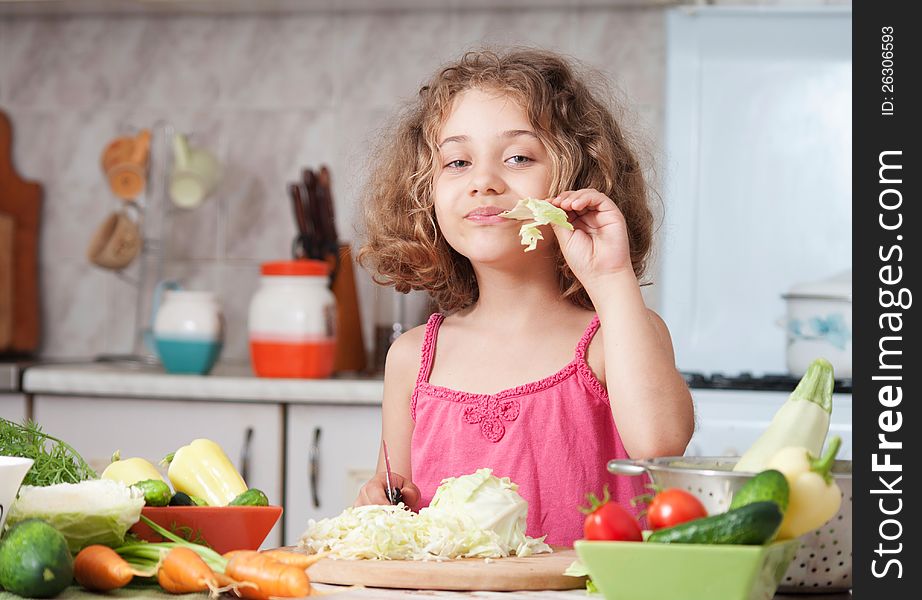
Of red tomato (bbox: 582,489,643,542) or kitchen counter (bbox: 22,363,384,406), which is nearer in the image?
red tomato (bbox: 582,489,643,542)

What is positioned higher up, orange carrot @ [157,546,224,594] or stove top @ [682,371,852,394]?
stove top @ [682,371,852,394]

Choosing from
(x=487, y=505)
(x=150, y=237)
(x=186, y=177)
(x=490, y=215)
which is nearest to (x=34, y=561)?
(x=487, y=505)

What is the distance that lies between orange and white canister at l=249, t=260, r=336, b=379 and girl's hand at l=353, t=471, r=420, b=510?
1157 mm

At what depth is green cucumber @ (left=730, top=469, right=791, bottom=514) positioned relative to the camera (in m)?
0.74

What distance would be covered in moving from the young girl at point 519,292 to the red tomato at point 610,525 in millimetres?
480

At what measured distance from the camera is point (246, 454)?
2.37 meters

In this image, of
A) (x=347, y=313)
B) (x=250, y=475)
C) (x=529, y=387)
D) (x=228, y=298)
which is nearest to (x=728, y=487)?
(x=529, y=387)

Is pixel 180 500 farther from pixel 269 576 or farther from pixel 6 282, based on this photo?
pixel 6 282

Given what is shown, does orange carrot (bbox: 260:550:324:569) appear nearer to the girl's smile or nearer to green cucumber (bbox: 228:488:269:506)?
green cucumber (bbox: 228:488:269:506)

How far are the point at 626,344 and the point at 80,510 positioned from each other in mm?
616

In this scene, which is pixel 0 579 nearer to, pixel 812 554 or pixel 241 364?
pixel 812 554

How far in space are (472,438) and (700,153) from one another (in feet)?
4.96
